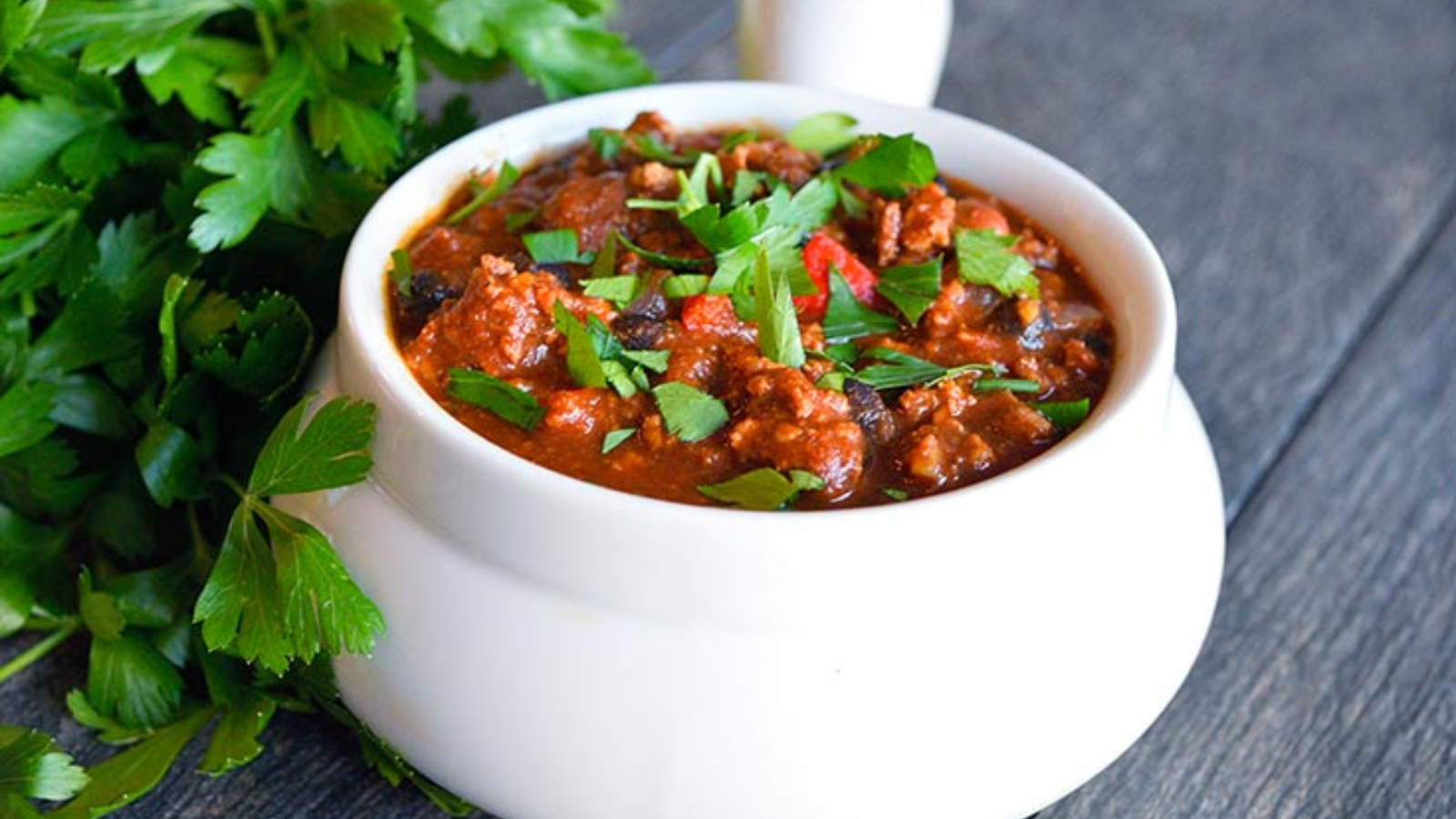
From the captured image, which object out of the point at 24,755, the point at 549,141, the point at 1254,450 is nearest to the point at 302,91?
the point at 549,141

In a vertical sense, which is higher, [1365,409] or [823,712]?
[823,712]

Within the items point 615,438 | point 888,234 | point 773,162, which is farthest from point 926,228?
point 615,438

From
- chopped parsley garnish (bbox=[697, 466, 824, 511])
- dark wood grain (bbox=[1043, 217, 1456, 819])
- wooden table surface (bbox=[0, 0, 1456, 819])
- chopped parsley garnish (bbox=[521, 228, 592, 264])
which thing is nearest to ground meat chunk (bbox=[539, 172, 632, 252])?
chopped parsley garnish (bbox=[521, 228, 592, 264])

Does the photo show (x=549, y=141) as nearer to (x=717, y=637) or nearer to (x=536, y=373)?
(x=536, y=373)

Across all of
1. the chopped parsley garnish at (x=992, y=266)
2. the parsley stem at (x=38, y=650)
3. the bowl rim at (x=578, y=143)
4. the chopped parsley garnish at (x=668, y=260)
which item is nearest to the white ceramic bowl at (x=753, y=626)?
the bowl rim at (x=578, y=143)

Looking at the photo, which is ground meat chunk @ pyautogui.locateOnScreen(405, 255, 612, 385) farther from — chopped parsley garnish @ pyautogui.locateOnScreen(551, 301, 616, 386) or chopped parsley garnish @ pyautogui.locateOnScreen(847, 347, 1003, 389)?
chopped parsley garnish @ pyautogui.locateOnScreen(847, 347, 1003, 389)

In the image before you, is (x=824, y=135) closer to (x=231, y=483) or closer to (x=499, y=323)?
(x=499, y=323)

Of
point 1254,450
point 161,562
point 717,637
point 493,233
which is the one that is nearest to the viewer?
point 717,637

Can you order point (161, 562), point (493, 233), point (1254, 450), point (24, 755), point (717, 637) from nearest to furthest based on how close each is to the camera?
point (717, 637), point (24, 755), point (493, 233), point (161, 562), point (1254, 450)
